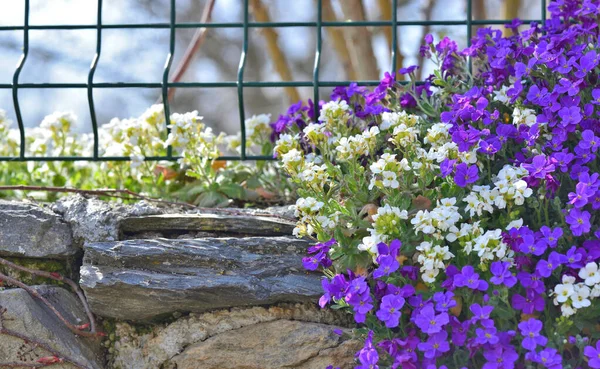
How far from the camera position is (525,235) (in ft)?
6.11

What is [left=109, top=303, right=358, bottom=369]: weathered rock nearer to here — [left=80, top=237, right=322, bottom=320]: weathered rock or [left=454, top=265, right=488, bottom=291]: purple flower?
[left=80, top=237, right=322, bottom=320]: weathered rock

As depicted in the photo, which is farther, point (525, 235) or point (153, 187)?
point (153, 187)

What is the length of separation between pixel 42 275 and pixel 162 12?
972cm

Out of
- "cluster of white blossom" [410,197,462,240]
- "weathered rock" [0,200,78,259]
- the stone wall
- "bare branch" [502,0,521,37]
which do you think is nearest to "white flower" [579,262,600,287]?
"cluster of white blossom" [410,197,462,240]

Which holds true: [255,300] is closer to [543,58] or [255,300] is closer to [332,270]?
[332,270]

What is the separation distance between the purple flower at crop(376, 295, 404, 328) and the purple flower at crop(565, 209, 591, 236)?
463 millimetres

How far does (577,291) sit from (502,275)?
0.17 m

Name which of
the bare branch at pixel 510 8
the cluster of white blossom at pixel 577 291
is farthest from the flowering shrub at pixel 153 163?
the bare branch at pixel 510 8

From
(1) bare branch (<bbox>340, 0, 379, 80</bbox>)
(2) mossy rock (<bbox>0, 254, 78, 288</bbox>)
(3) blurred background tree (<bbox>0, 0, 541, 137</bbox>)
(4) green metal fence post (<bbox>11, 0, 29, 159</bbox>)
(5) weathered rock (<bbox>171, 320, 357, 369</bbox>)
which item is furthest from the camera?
(3) blurred background tree (<bbox>0, 0, 541, 137</bbox>)

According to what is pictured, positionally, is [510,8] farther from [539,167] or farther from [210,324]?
[210,324]

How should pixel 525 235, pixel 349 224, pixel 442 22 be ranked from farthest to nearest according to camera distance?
pixel 442 22 < pixel 349 224 < pixel 525 235

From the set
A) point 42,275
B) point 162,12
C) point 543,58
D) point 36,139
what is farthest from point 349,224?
point 162,12

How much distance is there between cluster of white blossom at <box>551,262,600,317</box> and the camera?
1751mm

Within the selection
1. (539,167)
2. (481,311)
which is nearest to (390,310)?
(481,311)
